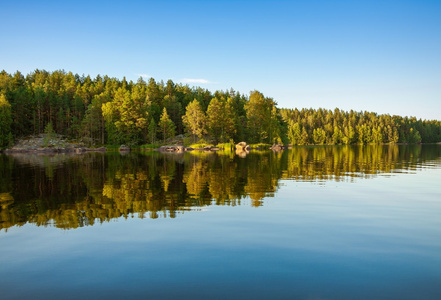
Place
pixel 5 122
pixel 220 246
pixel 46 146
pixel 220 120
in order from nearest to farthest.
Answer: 1. pixel 220 246
2. pixel 5 122
3. pixel 46 146
4. pixel 220 120

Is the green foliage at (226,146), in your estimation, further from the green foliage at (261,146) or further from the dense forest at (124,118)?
the green foliage at (261,146)

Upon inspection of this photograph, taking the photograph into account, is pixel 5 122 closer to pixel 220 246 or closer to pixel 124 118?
pixel 124 118

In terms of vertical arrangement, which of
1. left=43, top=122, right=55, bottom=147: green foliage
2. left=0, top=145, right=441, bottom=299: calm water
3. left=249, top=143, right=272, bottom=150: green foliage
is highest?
left=43, top=122, right=55, bottom=147: green foliage

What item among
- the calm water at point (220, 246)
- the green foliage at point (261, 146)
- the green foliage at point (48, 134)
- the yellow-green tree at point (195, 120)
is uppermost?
the yellow-green tree at point (195, 120)

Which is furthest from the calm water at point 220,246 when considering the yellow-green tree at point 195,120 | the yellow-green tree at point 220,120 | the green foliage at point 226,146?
the yellow-green tree at point 220,120

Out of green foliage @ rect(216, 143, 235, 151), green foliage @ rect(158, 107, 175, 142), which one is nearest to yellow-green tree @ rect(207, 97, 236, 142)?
green foliage @ rect(216, 143, 235, 151)

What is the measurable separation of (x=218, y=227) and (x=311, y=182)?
50.3ft

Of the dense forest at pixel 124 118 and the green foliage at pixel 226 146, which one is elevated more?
the dense forest at pixel 124 118

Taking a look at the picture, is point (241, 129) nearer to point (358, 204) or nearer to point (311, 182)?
point (311, 182)

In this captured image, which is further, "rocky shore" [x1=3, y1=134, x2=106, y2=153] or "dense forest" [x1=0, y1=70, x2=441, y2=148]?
"dense forest" [x1=0, y1=70, x2=441, y2=148]

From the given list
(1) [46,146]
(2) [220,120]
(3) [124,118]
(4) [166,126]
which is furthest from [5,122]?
(2) [220,120]

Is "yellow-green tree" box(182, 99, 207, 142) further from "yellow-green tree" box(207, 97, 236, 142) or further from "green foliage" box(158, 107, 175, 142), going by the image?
"green foliage" box(158, 107, 175, 142)

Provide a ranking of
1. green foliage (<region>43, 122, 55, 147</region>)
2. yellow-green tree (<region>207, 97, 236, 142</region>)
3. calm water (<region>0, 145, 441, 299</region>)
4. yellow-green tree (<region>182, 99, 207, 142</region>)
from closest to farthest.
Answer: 1. calm water (<region>0, 145, 441, 299</region>)
2. green foliage (<region>43, 122, 55, 147</region>)
3. yellow-green tree (<region>182, 99, 207, 142</region>)
4. yellow-green tree (<region>207, 97, 236, 142</region>)

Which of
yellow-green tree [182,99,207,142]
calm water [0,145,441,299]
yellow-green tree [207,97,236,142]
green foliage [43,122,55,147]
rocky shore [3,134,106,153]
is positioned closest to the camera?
calm water [0,145,441,299]
